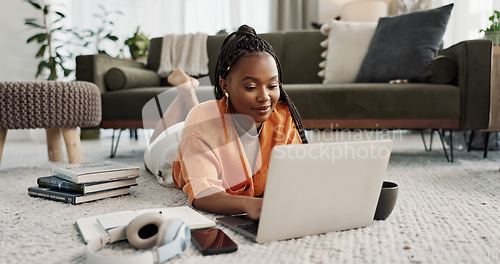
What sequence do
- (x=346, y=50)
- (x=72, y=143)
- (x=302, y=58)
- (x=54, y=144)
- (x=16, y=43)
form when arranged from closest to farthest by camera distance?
1. (x=72, y=143)
2. (x=54, y=144)
3. (x=346, y=50)
4. (x=302, y=58)
5. (x=16, y=43)

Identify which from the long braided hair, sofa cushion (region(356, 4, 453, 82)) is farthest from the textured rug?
sofa cushion (region(356, 4, 453, 82))

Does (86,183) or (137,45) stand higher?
(137,45)

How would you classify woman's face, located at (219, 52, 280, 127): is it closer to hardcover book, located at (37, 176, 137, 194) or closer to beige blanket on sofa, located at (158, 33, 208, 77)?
hardcover book, located at (37, 176, 137, 194)

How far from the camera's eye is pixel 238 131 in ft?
3.33

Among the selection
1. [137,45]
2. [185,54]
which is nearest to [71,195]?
[185,54]

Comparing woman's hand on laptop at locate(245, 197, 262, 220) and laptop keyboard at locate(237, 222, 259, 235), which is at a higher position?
woman's hand on laptop at locate(245, 197, 262, 220)

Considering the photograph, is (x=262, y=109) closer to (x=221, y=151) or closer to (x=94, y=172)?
(x=221, y=151)

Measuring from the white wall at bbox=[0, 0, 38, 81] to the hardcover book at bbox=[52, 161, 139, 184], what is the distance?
2.89m

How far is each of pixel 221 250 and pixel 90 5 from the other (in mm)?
3890

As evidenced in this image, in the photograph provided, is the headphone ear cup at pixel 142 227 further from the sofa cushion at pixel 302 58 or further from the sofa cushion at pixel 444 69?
the sofa cushion at pixel 302 58

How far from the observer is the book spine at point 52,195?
1.11 meters

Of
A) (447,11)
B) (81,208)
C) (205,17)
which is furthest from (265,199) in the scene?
(205,17)

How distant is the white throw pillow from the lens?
2301 mm

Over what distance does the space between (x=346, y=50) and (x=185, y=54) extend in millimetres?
1072
